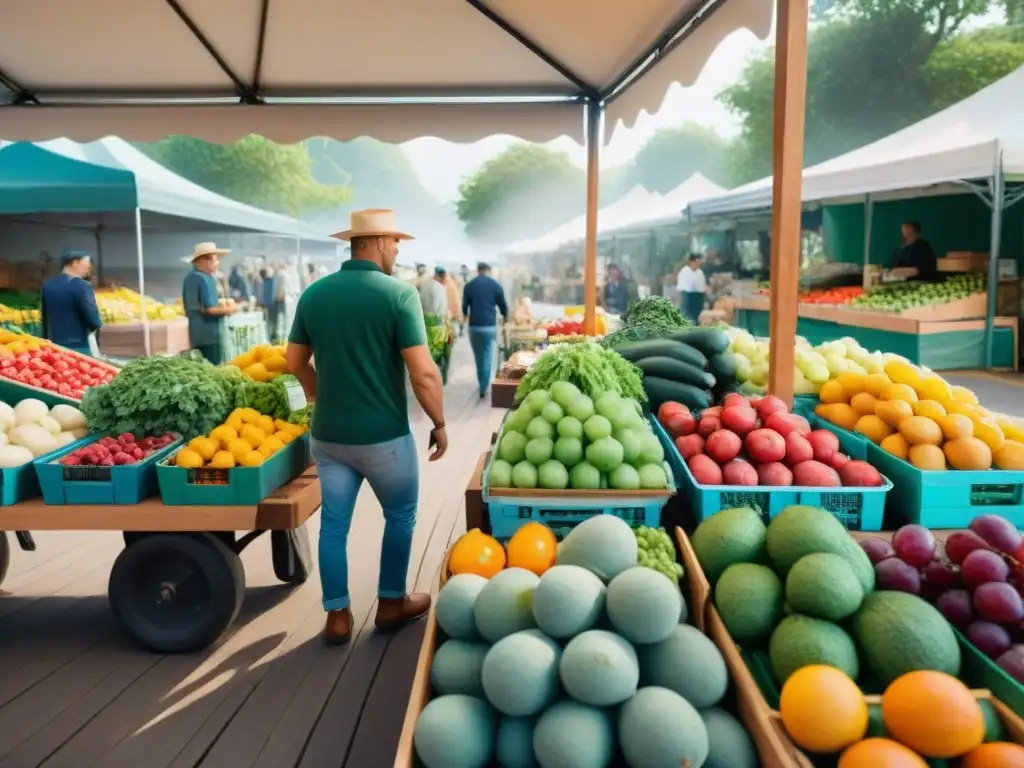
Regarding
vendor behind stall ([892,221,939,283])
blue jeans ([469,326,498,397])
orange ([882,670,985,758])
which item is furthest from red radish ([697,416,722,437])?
vendor behind stall ([892,221,939,283])

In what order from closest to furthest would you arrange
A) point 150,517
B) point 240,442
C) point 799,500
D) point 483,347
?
point 799,500, point 150,517, point 240,442, point 483,347

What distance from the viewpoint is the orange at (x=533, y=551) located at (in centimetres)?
210

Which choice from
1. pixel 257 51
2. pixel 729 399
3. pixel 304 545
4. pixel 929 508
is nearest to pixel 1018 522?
pixel 929 508

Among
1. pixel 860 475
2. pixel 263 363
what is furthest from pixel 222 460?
pixel 860 475

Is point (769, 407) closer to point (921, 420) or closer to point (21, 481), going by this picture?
point (921, 420)

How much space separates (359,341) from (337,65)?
10.2 ft

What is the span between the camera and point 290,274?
74.8ft

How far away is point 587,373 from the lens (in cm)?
297

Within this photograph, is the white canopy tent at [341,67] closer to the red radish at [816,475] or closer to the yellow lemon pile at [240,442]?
the red radish at [816,475]

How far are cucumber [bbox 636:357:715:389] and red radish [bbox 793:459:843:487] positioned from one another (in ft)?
3.02

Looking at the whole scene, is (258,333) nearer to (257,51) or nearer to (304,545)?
(257,51)

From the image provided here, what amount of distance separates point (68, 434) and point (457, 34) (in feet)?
10.7

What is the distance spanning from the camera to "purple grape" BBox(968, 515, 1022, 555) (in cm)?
191

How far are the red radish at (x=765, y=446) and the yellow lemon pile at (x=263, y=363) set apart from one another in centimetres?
262
